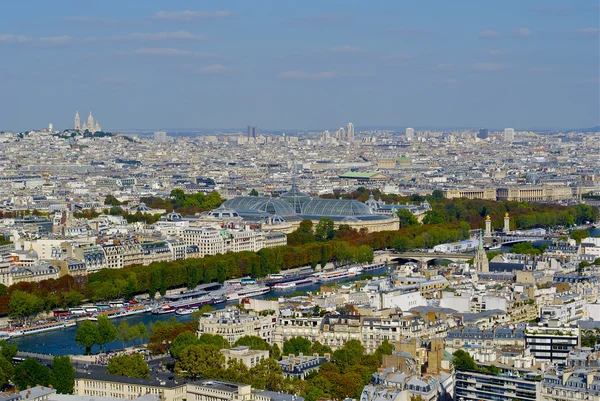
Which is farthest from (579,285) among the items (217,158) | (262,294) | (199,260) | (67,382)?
(217,158)

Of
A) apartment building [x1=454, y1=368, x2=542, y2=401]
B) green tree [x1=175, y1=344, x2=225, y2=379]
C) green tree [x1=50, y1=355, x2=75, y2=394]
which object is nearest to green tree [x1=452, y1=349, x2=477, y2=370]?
apartment building [x1=454, y1=368, x2=542, y2=401]

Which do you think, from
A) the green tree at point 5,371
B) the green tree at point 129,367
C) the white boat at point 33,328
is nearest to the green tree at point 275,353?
the green tree at point 129,367

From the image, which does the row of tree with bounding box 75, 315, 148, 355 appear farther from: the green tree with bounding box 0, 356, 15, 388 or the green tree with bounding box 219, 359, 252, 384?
the green tree with bounding box 219, 359, 252, 384

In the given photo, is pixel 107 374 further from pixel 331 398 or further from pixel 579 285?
pixel 579 285

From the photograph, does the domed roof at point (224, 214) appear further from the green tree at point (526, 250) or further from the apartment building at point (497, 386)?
the apartment building at point (497, 386)

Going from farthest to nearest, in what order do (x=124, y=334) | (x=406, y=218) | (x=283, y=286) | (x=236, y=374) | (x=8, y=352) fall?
(x=406, y=218)
(x=283, y=286)
(x=124, y=334)
(x=8, y=352)
(x=236, y=374)

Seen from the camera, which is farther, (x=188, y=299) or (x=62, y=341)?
(x=188, y=299)

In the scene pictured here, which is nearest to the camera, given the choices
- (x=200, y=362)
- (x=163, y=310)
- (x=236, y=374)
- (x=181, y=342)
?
(x=236, y=374)

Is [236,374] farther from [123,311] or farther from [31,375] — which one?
[123,311]

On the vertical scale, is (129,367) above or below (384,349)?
below

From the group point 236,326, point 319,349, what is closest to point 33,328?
point 236,326
